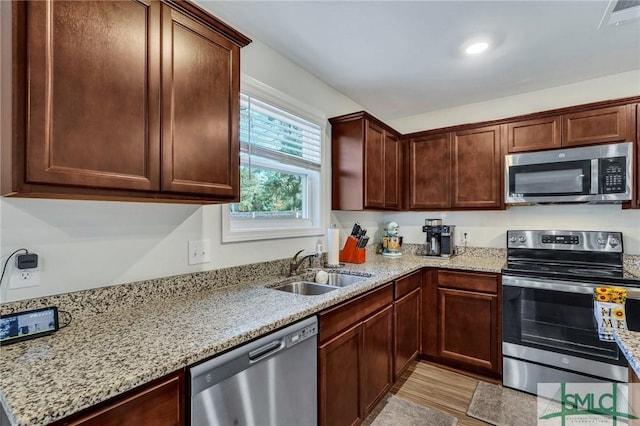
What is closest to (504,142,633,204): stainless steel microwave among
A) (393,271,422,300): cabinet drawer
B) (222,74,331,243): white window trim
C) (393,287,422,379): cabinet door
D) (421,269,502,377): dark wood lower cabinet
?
(421,269,502,377): dark wood lower cabinet

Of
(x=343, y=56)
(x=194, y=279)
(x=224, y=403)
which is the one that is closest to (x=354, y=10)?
(x=343, y=56)

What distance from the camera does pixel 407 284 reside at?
2.51 metres

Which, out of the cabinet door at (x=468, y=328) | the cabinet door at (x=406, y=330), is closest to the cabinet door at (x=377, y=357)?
the cabinet door at (x=406, y=330)

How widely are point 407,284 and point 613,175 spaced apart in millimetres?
1735

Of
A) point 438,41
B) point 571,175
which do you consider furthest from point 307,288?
point 571,175

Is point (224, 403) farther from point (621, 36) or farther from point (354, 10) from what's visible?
point (621, 36)

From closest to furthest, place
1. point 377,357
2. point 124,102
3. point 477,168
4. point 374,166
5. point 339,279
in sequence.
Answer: point 124,102 → point 377,357 → point 339,279 → point 374,166 → point 477,168

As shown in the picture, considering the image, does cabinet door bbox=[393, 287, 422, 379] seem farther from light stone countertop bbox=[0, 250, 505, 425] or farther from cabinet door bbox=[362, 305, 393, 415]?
light stone countertop bbox=[0, 250, 505, 425]

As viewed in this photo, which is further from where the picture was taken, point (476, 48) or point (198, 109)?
point (476, 48)

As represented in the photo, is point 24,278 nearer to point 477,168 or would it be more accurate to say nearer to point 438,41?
point 438,41

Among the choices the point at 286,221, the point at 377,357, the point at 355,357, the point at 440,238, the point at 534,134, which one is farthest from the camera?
the point at 440,238

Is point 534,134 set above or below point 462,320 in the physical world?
above

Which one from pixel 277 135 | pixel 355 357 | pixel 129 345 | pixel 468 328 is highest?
pixel 277 135

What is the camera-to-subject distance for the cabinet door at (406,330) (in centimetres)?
234
